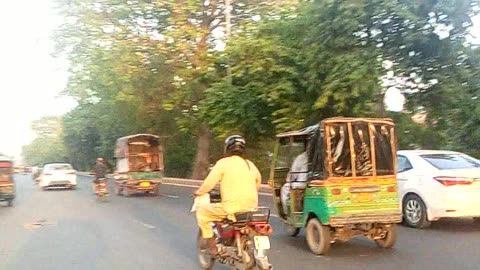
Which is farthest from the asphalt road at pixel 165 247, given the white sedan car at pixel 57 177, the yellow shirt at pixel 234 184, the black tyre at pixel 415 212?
the white sedan car at pixel 57 177

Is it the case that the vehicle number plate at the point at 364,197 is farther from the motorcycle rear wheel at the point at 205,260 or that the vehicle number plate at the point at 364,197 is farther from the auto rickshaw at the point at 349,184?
the motorcycle rear wheel at the point at 205,260

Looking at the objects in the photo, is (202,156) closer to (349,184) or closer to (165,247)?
(165,247)

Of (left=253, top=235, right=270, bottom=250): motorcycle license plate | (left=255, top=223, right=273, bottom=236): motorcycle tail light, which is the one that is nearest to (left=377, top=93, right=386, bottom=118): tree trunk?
(left=255, top=223, right=273, bottom=236): motorcycle tail light

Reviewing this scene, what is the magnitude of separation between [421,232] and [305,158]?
2897 mm

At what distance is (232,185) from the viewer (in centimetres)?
799

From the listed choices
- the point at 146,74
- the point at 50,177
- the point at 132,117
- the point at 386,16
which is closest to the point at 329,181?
the point at 386,16

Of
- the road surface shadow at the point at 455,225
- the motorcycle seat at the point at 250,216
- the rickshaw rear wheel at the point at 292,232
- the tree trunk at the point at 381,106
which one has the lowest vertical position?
the road surface shadow at the point at 455,225

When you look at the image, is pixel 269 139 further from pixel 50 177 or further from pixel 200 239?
pixel 200 239

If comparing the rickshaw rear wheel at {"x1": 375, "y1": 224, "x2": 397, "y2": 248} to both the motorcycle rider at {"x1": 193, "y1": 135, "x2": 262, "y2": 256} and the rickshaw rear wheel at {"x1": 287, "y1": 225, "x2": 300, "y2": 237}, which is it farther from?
the motorcycle rider at {"x1": 193, "y1": 135, "x2": 262, "y2": 256}

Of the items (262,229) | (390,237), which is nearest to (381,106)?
(390,237)

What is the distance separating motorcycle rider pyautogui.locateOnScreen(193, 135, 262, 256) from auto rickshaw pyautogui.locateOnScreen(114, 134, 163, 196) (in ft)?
67.3

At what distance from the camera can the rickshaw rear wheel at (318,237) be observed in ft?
33.1

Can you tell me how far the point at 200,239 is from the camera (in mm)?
8820

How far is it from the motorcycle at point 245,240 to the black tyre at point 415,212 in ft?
17.8
